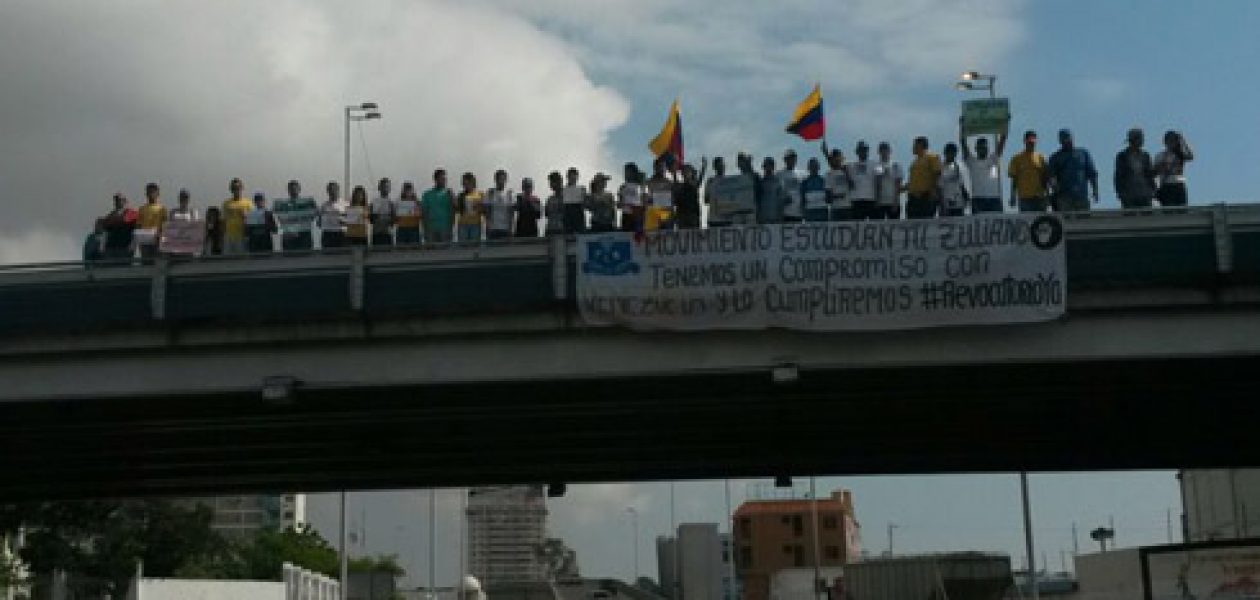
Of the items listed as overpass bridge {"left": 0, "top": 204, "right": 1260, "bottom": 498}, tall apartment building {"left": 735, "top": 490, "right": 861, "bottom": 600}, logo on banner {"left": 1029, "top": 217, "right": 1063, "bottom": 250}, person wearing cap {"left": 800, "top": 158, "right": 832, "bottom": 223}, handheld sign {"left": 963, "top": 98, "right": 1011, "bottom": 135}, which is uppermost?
handheld sign {"left": 963, "top": 98, "right": 1011, "bottom": 135}

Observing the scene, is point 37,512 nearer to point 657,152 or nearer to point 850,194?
point 657,152

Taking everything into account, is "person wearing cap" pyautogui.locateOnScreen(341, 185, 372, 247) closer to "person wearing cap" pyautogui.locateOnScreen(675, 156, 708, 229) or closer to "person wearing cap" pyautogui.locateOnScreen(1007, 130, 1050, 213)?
"person wearing cap" pyautogui.locateOnScreen(675, 156, 708, 229)

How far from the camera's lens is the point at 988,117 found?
22.2m

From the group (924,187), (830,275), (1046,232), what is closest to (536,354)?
(830,275)

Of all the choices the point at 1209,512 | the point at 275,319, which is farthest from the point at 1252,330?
the point at 1209,512

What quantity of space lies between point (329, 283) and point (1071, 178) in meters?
9.17

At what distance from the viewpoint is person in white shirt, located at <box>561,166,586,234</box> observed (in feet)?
68.8

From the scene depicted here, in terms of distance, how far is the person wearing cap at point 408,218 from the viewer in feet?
70.1

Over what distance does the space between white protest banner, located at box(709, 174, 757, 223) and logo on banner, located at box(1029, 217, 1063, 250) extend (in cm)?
351

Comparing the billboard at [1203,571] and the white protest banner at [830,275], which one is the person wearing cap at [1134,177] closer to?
the white protest banner at [830,275]

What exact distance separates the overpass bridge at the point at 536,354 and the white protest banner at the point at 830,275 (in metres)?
0.29

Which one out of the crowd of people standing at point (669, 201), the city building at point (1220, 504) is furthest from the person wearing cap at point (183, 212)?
the city building at point (1220, 504)

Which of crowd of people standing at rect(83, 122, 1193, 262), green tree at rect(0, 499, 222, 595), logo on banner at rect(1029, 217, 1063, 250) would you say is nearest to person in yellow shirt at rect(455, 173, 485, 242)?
crowd of people standing at rect(83, 122, 1193, 262)

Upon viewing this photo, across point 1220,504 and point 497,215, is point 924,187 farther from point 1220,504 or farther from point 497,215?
point 1220,504
